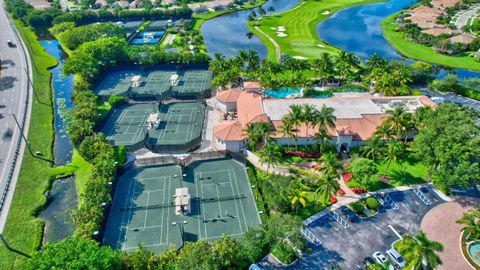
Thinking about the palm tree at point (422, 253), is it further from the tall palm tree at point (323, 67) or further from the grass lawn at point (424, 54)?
the grass lawn at point (424, 54)

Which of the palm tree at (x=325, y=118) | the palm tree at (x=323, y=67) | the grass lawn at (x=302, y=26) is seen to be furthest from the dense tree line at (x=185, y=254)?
the grass lawn at (x=302, y=26)

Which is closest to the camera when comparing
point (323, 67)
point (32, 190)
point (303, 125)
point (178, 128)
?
point (32, 190)

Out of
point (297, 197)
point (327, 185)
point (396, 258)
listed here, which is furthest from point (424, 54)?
point (396, 258)

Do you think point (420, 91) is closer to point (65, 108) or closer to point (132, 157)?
point (132, 157)

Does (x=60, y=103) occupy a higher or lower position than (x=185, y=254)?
higher

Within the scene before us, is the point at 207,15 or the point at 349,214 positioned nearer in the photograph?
the point at 349,214

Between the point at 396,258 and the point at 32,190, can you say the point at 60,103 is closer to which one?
the point at 32,190
